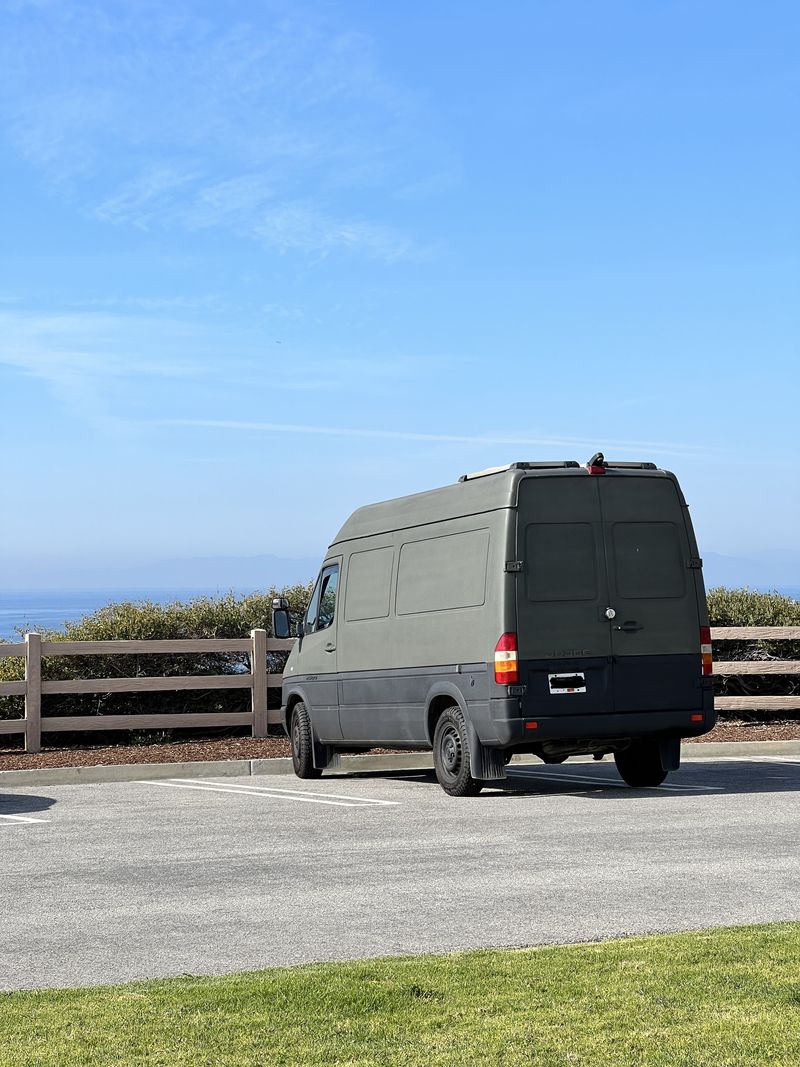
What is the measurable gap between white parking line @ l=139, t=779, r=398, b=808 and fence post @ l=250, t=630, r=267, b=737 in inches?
125

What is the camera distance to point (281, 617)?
1680 centimetres

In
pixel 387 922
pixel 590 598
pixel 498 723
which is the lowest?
pixel 387 922

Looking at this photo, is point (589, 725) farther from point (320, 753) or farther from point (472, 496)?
point (320, 753)

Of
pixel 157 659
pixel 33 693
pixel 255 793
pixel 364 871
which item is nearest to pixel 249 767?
pixel 255 793

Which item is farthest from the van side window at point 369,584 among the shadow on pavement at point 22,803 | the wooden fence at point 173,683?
the wooden fence at point 173,683

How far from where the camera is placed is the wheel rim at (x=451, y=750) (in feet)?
44.5

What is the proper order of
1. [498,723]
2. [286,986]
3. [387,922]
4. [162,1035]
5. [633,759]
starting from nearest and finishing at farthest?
[162,1035] < [286,986] < [387,922] < [498,723] < [633,759]

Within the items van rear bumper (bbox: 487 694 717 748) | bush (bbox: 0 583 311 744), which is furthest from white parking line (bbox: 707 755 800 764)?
bush (bbox: 0 583 311 744)

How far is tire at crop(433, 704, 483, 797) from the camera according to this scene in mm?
13367

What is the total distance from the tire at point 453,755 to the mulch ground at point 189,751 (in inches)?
160

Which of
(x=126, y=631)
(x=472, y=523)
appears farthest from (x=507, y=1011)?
(x=126, y=631)

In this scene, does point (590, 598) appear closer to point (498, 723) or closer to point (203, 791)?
point (498, 723)

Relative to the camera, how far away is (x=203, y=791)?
14.7 metres

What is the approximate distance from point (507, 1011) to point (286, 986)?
3.13ft
